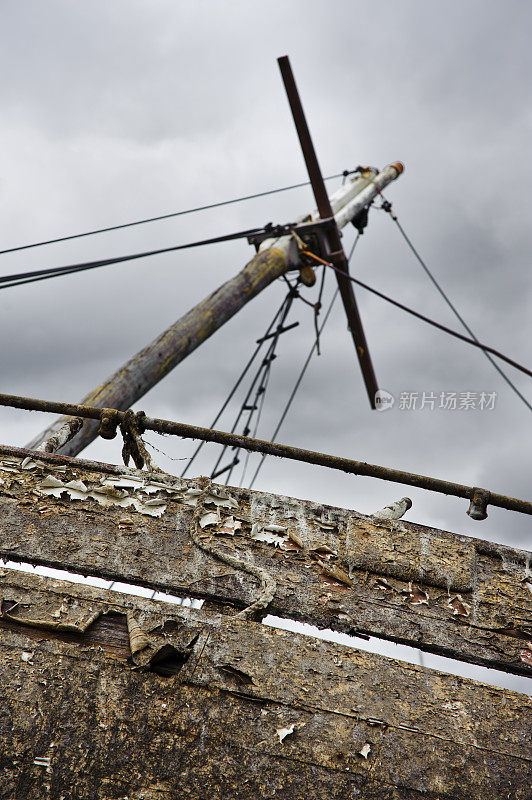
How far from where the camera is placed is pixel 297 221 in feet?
26.8

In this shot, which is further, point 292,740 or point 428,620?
point 428,620

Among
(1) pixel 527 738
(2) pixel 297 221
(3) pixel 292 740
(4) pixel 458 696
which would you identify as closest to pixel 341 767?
(3) pixel 292 740

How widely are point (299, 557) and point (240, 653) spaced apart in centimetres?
47

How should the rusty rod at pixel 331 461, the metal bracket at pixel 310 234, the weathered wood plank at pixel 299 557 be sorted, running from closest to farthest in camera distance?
the weathered wood plank at pixel 299 557 < the rusty rod at pixel 331 461 < the metal bracket at pixel 310 234

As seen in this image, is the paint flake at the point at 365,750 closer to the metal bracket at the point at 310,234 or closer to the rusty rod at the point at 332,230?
the rusty rod at the point at 332,230

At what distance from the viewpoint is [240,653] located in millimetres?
1973

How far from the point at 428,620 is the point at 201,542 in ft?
2.77

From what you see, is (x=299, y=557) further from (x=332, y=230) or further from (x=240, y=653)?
(x=332, y=230)

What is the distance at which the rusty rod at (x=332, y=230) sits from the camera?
7512 mm

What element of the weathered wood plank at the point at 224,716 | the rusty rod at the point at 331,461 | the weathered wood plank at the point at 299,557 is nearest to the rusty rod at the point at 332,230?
the rusty rod at the point at 331,461

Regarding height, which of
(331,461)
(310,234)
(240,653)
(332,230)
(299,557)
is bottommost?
(240,653)

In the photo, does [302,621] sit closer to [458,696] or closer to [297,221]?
[458,696]

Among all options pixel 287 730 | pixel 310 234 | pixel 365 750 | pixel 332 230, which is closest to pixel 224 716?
pixel 287 730

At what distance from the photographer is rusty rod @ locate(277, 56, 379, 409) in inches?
296
